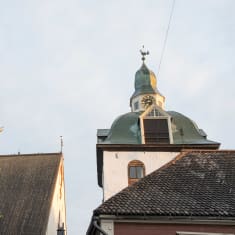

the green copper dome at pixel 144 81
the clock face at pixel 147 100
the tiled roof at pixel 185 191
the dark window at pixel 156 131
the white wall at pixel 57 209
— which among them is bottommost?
the tiled roof at pixel 185 191

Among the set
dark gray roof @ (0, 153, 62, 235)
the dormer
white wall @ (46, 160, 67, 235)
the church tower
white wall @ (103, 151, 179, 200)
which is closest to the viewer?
dark gray roof @ (0, 153, 62, 235)

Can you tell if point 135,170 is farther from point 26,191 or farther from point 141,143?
point 26,191

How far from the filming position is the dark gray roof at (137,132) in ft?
84.6

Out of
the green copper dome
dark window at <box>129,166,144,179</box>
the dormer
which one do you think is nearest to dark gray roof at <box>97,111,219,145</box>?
the dormer

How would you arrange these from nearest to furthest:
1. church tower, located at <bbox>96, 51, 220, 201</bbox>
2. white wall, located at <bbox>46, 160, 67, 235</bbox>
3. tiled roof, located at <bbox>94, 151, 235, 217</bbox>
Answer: tiled roof, located at <bbox>94, 151, 235, 217</bbox>, church tower, located at <bbox>96, 51, 220, 201</bbox>, white wall, located at <bbox>46, 160, 67, 235</bbox>

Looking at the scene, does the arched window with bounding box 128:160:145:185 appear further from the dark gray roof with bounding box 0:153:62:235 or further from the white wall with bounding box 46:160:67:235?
the white wall with bounding box 46:160:67:235

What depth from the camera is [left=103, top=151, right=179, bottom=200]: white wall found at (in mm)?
24663

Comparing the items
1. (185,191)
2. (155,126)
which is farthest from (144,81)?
(185,191)

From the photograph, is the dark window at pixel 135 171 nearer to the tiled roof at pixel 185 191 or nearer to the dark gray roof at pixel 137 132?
the dark gray roof at pixel 137 132

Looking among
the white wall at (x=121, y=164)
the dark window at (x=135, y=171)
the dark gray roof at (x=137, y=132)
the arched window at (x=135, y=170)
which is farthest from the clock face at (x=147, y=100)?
the dark window at (x=135, y=171)

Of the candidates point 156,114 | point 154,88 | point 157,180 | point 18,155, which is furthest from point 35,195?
point 157,180

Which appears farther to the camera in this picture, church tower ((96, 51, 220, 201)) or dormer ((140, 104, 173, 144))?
dormer ((140, 104, 173, 144))

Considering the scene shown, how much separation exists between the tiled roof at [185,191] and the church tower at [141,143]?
978 cm

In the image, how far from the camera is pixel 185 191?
13.3 meters
